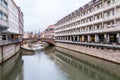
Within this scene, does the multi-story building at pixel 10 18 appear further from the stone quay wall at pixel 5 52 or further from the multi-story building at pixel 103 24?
the multi-story building at pixel 103 24

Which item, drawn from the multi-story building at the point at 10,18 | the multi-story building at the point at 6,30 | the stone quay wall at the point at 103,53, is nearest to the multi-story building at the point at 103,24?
the stone quay wall at the point at 103,53

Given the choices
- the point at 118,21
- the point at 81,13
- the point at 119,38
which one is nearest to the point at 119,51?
the point at 119,38

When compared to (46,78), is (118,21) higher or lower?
higher

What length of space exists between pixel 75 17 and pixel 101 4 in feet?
72.8

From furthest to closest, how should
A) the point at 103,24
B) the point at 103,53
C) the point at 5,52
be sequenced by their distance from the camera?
the point at 103,24
the point at 103,53
the point at 5,52

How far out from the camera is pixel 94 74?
955 inches

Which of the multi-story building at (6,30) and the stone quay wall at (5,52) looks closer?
the stone quay wall at (5,52)

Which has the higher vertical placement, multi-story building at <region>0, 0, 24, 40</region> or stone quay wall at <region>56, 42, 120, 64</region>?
multi-story building at <region>0, 0, 24, 40</region>

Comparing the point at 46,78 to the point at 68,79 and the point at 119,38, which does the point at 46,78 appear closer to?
the point at 68,79

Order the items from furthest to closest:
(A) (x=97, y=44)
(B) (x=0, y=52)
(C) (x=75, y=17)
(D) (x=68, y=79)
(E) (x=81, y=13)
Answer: (C) (x=75, y=17) < (E) (x=81, y=13) < (A) (x=97, y=44) < (B) (x=0, y=52) < (D) (x=68, y=79)

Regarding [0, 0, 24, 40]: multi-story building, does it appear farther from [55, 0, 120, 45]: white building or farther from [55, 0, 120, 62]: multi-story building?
[55, 0, 120, 45]: white building

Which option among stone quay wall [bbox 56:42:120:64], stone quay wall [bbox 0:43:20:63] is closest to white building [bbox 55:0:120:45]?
stone quay wall [bbox 56:42:120:64]

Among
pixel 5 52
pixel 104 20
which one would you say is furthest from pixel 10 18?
pixel 104 20

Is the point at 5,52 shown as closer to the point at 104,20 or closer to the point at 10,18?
the point at 10,18
